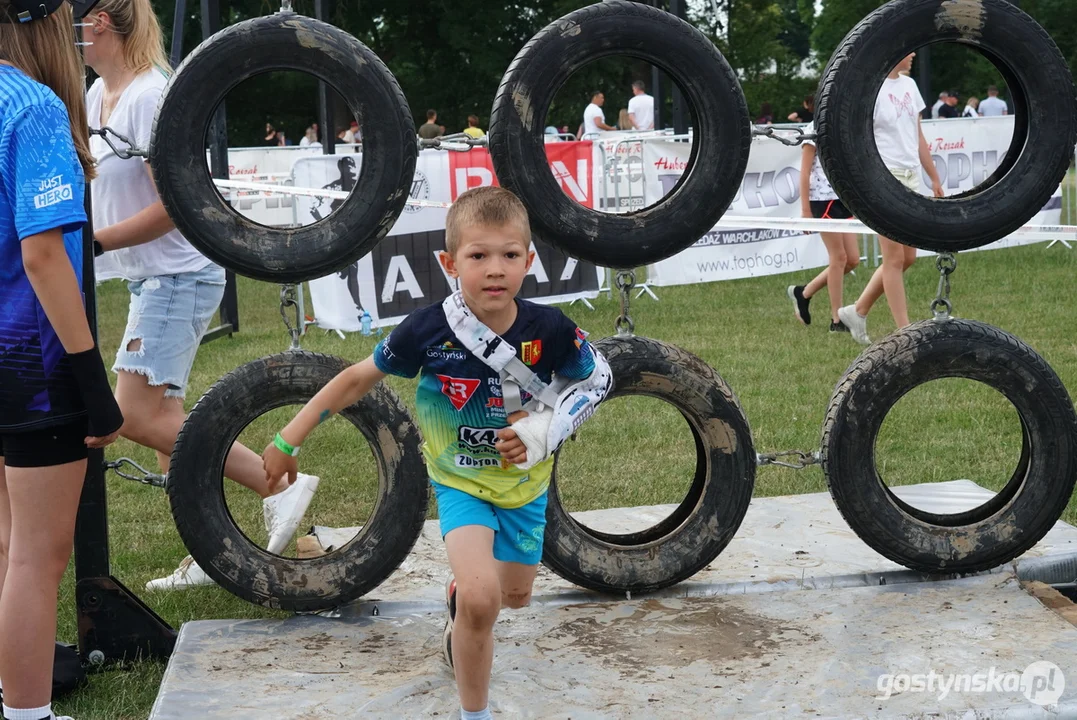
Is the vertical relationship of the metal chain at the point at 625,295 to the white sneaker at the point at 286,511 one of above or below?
above

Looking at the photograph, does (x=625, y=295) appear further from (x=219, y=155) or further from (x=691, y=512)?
(x=219, y=155)

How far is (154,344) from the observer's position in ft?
13.7

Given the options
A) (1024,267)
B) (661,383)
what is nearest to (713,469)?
(661,383)

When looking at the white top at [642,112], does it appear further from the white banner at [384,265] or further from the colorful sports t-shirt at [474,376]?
the colorful sports t-shirt at [474,376]

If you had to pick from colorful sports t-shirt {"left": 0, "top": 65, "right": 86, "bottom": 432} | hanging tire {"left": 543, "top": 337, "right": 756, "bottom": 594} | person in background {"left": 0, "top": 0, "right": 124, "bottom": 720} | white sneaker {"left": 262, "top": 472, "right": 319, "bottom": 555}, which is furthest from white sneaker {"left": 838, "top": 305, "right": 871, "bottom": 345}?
colorful sports t-shirt {"left": 0, "top": 65, "right": 86, "bottom": 432}

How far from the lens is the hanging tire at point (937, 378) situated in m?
4.18

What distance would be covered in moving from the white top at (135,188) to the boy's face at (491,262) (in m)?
1.43

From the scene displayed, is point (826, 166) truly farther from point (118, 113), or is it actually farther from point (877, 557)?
point (118, 113)

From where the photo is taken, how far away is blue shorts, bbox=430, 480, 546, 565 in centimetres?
Answer: 328

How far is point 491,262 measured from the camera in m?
3.17

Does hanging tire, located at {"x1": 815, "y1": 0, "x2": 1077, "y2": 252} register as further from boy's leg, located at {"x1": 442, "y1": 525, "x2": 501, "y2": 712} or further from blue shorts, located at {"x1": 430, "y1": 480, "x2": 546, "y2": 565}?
A: boy's leg, located at {"x1": 442, "y1": 525, "x2": 501, "y2": 712}

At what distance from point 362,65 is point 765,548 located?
237 cm

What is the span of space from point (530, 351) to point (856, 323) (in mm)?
6043

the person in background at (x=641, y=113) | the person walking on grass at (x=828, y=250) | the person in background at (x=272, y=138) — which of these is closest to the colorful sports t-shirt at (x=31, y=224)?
the person walking on grass at (x=828, y=250)
